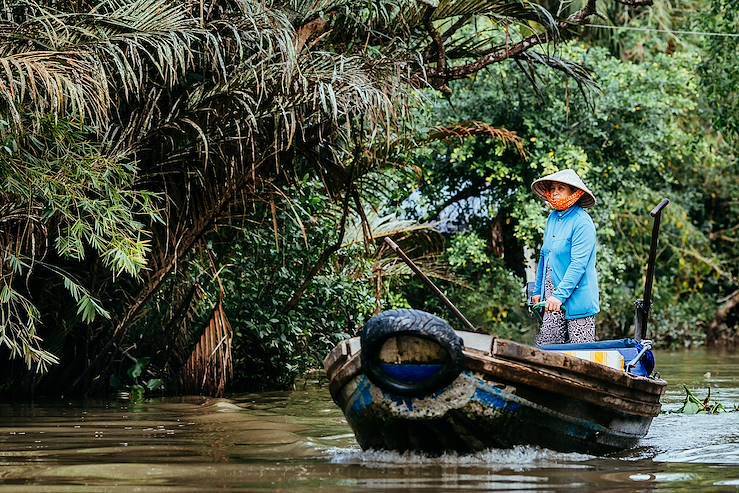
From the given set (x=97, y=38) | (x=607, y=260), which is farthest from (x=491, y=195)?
(x=97, y=38)

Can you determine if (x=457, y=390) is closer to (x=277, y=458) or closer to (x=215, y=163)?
(x=277, y=458)

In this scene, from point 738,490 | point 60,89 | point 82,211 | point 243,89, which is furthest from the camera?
point 243,89

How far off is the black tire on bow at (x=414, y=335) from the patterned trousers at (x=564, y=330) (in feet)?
7.28

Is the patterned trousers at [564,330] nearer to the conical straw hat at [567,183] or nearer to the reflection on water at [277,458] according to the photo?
the conical straw hat at [567,183]

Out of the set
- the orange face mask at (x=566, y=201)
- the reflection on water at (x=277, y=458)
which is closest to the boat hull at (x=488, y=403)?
the reflection on water at (x=277, y=458)

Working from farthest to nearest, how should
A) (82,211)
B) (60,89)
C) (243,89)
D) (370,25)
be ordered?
(370,25) → (243,89) → (82,211) → (60,89)

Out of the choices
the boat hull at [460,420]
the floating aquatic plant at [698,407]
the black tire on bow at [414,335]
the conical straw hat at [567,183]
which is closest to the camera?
the black tire on bow at [414,335]

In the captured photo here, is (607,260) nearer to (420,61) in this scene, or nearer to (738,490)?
(420,61)

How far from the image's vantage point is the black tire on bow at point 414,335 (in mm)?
6195

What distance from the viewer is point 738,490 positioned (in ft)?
18.5

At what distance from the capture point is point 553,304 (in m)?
8.24

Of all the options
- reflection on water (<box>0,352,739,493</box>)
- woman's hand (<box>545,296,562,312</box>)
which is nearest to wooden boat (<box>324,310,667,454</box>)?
reflection on water (<box>0,352,739,493</box>)

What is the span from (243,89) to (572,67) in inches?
136

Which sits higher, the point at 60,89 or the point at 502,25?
the point at 502,25
